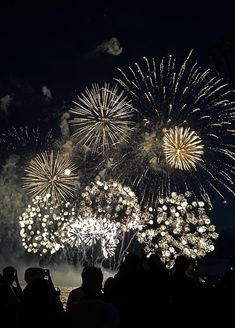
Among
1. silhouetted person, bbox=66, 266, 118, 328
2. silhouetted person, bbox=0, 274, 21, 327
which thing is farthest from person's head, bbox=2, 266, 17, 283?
silhouetted person, bbox=66, 266, 118, 328

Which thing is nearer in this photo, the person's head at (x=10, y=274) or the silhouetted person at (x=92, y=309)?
the silhouetted person at (x=92, y=309)

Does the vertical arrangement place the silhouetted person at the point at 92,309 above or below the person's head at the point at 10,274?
below

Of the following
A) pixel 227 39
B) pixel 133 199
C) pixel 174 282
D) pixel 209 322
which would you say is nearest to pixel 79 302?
pixel 174 282

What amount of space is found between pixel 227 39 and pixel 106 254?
24775 millimetres

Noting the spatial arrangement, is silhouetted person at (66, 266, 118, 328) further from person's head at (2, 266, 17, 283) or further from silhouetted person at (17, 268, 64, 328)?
person's head at (2, 266, 17, 283)

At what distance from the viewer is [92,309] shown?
17.8 feet

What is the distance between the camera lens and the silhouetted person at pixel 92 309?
5.39 m

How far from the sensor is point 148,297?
23.5 ft

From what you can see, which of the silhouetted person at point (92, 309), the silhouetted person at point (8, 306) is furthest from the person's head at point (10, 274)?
the silhouetted person at point (92, 309)

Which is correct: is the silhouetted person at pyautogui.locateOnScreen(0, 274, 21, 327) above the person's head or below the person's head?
below

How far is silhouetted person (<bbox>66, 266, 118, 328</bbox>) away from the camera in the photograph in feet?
→ 17.7

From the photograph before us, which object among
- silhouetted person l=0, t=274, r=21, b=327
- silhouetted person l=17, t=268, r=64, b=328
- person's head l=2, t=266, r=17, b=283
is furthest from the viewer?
person's head l=2, t=266, r=17, b=283

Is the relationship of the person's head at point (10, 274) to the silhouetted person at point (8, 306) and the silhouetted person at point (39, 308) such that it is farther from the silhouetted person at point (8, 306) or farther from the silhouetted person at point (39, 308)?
the silhouetted person at point (39, 308)

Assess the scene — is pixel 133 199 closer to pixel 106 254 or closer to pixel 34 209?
pixel 106 254
